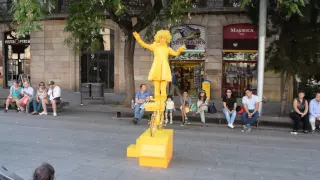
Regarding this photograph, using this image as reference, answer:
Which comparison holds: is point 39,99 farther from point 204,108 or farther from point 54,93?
point 204,108

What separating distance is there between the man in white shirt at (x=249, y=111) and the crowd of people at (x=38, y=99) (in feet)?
22.1

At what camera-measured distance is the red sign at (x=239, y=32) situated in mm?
19344

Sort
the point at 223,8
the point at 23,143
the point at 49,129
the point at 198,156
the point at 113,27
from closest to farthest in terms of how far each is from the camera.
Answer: the point at 198,156 → the point at 23,143 → the point at 49,129 → the point at 223,8 → the point at 113,27

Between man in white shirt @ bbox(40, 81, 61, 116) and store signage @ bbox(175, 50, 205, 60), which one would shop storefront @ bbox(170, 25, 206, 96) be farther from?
man in white shirt @ bbox(40, 81, 61, 116)

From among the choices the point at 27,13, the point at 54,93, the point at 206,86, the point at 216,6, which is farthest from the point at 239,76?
the point at 27,13

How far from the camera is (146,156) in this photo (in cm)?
678

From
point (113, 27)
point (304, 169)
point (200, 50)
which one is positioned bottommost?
point (304, 169)

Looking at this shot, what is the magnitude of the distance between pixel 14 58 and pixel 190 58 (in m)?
12.4

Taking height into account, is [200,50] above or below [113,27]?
below

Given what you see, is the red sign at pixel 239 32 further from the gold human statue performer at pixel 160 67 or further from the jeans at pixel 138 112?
the gold human statue performer at pixel 160 67

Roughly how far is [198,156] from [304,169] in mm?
2102

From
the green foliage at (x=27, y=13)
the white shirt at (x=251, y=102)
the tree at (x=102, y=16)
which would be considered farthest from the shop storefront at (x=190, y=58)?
the green foliage at (x=27, y=13)

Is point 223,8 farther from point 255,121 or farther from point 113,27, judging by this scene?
point 255,121

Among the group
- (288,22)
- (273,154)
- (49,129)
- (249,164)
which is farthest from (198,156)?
(288,22)
